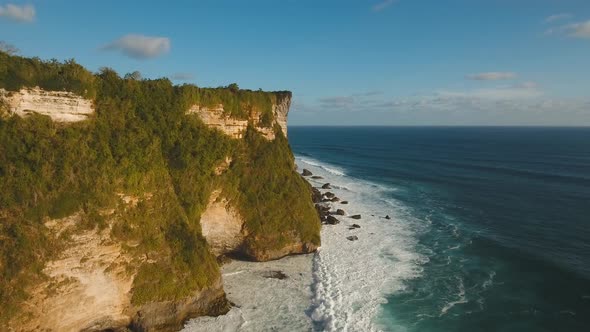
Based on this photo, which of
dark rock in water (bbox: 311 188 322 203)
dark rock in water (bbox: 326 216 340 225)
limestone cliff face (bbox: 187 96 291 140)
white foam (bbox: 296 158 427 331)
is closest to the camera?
white foam (bbox: 296 158 427 331)

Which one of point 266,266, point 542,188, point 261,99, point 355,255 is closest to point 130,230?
point 266,266

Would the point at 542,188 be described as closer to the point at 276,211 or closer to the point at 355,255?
the point at 355,255

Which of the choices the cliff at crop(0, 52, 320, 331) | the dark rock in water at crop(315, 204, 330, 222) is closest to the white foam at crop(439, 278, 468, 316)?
the cliff at crop(0, 52, 320, 331)

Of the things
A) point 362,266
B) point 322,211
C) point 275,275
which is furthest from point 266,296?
point 322,211

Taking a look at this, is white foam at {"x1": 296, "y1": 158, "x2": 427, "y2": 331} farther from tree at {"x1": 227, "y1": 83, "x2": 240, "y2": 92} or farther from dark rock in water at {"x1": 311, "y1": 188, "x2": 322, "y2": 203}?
tree at {"x1": 227, "y1": 83, "x2": 240, "y2": 92}

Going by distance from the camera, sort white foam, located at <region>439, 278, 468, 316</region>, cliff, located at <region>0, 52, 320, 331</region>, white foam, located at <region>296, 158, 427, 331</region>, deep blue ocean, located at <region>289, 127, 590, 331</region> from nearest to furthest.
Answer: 1. cliff, located at <region>0, 52, 320, 331</region>
2. white foam, located at <region>296, 158, 427, 331</region>
3. deep blue ocean, located at <region>289, 127, 590, 331</region>
4. white foam, located at <region>439, 278, 468, 316</region>
